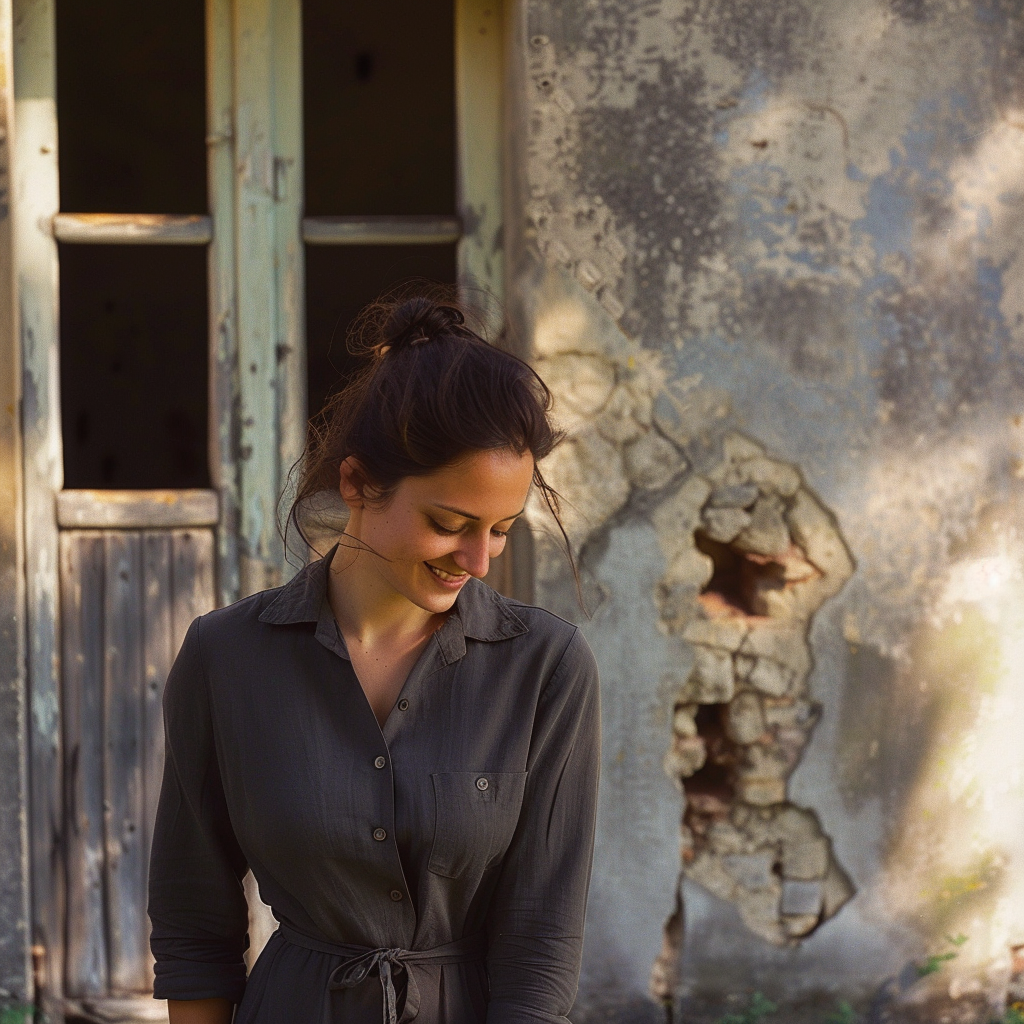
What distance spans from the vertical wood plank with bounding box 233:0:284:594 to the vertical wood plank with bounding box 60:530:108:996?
1.43 feet

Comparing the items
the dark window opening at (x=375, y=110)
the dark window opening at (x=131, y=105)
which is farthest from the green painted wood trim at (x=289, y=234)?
the dark window opening at (x=131, y=105)

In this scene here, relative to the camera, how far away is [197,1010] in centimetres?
158

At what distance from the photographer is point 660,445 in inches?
129

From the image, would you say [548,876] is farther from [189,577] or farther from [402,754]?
[189,577]

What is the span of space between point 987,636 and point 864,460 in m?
0.61

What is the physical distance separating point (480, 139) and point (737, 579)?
149 centimetres

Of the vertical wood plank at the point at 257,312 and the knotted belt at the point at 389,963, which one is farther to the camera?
the vertical wood plank at the point at 257,312

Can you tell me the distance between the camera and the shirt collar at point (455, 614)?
1543mm

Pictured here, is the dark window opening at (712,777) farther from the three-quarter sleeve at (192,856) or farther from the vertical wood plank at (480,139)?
the three-quarter sleeve at (192,856)

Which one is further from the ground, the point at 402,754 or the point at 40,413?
the point at 40,413

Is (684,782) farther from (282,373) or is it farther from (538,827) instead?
(538,827)

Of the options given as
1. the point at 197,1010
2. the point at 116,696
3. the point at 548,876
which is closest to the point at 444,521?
the point at 548,876

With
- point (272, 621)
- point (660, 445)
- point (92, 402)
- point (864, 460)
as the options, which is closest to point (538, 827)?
point (272, 621)

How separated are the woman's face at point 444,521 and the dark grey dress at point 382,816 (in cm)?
7
